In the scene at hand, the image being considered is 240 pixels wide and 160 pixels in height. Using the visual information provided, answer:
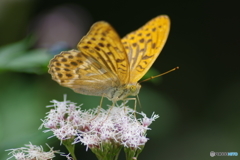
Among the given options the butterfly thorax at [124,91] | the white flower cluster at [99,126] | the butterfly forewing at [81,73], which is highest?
the butterfly forewing at [81,73]

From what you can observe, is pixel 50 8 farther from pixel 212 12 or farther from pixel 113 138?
pixel 113 138

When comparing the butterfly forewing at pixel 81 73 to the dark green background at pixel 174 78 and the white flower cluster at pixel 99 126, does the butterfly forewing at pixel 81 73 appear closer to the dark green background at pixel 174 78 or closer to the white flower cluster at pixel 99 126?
the white flower cluster at pixel 99 126

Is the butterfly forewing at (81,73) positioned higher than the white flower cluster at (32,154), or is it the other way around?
the butterfly forewing at (81,73)

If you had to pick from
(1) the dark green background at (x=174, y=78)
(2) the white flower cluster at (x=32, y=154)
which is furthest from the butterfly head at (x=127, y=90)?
(1) the dark green background at (x=174, y=78)

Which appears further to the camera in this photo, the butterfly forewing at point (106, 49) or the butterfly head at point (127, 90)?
the butterfly head at point (127, 90)

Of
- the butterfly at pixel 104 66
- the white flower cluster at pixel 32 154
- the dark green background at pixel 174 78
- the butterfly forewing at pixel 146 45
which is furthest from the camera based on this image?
the dark green background at pixel 174 78

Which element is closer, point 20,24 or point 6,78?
point 6,78

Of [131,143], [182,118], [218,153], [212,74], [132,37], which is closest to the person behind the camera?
[131,143]

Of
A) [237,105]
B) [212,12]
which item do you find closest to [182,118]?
[237,105]
